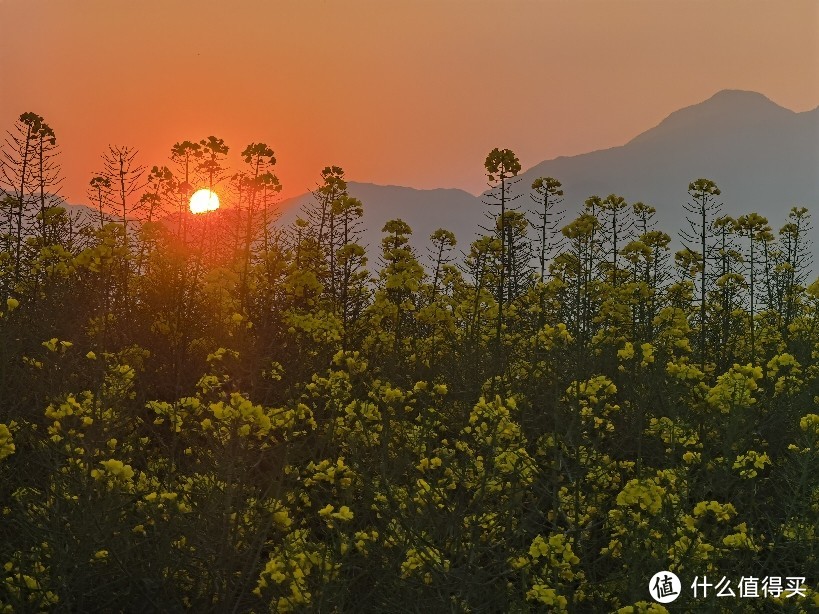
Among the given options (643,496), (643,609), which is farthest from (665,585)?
(643,609)

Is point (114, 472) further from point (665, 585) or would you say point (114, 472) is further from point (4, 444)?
point (665, 585)

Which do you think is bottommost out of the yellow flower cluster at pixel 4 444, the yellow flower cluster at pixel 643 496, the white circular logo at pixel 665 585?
the white circular logo at pixel 665 585

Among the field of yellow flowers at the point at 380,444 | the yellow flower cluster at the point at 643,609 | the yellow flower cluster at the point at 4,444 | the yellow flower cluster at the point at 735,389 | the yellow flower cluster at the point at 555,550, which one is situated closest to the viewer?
the yellow flower cluster at the point at 643,609

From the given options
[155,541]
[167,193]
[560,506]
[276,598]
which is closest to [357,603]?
[276,598]

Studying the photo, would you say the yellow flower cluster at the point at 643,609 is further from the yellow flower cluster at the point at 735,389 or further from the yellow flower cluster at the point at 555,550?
the yellow flower cluster at the point at 735,389

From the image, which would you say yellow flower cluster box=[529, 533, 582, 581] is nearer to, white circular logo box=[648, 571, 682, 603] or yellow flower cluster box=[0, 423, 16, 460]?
white circular logo box=[648, 571, 682, 603]

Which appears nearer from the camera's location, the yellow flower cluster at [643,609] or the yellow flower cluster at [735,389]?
the yellow flower cluster at [643,609]

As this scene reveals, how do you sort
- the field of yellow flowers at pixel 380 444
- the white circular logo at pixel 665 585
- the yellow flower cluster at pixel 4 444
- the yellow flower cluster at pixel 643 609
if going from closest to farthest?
the yellow flower cluster at pixel 643 609 → the white circular logo at pixel 665 585 → the yellow flower cluster at pixel 4 444 → the field of yellow flowers at pixel 380 444

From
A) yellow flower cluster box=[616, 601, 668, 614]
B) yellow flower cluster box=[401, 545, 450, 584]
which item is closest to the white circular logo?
yellow flower cluster box=[616, 601, 668, 614]

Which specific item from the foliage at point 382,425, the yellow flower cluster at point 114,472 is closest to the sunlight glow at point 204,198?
the foliage at point 382,425

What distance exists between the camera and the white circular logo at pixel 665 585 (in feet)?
13.1

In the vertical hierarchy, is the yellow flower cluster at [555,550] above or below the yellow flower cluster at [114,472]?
below

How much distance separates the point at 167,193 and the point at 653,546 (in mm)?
11858

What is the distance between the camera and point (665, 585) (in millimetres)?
4062
